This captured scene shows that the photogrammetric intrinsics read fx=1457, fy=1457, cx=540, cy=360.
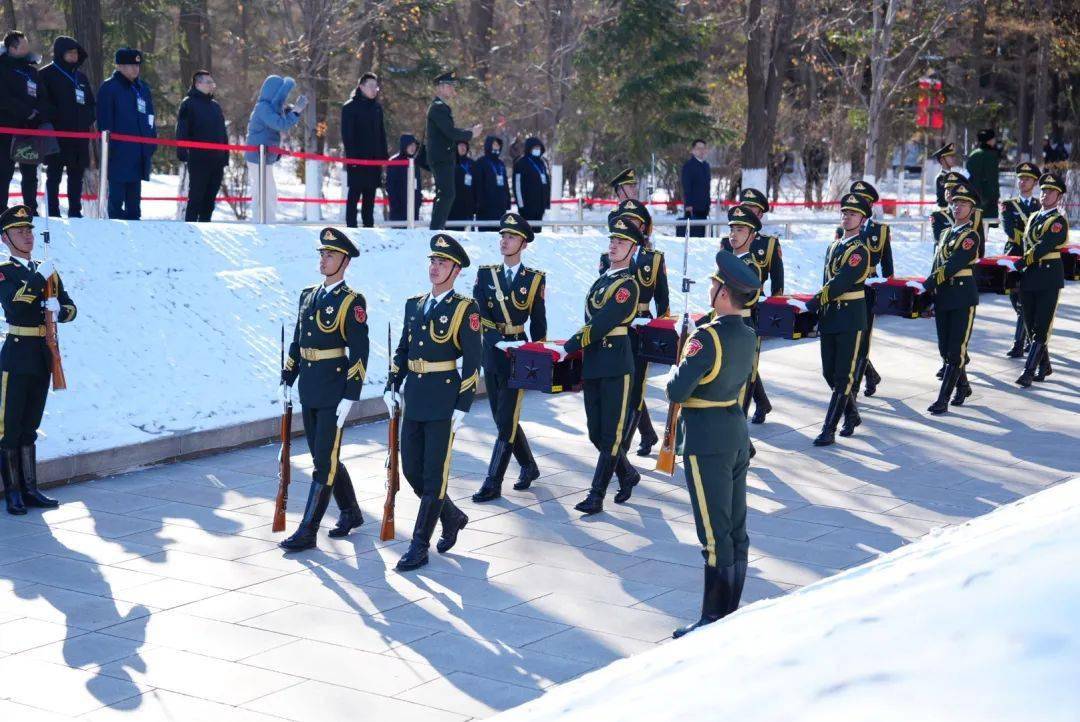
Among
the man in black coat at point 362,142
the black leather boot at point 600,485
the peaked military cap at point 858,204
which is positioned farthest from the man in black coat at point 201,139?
the black leather boot at point 600,485

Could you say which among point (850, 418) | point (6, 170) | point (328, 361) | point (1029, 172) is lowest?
point (850, 418)

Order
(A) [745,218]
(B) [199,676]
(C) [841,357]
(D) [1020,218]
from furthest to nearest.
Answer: (D) [1020,218] → (C) [841,357] → (A) [745,218] → (B) [199,676]

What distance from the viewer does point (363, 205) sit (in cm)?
1794

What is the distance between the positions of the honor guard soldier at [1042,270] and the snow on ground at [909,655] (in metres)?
9.87

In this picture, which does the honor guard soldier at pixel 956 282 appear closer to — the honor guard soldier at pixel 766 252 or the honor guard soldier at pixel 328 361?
the honor guard soldier at pixel 766 252

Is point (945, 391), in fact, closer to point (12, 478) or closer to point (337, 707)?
point (12, 478)

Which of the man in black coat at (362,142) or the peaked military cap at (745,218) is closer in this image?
the peaked military cap at (745,218)

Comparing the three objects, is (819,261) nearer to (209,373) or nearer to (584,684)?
(209,373)

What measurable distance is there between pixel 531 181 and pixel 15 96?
767 cm

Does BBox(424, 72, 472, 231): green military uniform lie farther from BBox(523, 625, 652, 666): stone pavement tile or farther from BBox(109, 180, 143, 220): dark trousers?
BBox(523, 625, 652, 666): stone pavement tile

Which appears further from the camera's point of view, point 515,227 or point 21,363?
point 515,227

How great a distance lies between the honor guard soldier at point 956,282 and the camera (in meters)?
12.9

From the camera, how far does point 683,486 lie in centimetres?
1070

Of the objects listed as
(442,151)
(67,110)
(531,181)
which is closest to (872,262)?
(442,151)
